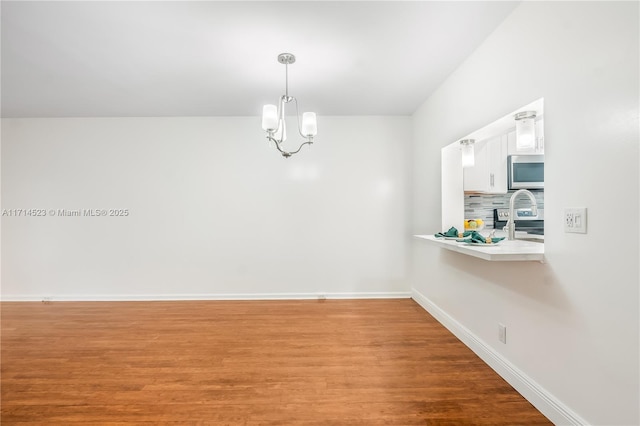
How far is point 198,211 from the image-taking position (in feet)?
14.2

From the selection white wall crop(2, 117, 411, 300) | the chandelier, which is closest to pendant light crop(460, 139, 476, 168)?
the chandelier

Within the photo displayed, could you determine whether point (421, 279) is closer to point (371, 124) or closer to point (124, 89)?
point (371, 124)

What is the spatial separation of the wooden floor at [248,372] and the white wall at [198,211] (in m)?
0.75

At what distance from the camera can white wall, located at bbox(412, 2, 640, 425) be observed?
4.36 ft

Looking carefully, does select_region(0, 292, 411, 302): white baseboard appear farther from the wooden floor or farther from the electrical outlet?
the electrical outlet

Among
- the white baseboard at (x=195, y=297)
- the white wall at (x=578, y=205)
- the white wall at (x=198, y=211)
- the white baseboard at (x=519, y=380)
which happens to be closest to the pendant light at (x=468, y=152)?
the white wall at (x=578, y=205)

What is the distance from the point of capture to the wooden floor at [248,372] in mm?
1818

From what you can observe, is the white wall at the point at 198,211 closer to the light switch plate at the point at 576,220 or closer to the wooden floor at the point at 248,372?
the wooden floor at the point at 248,372

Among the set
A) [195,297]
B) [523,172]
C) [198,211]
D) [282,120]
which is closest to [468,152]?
[523,172]

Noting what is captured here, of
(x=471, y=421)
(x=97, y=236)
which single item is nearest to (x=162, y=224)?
(x=97, y=236)

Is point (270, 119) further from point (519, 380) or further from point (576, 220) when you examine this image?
point (519, 380)

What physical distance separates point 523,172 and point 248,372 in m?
3.46

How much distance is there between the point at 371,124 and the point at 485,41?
6.63 feet

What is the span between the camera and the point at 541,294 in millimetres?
1840
